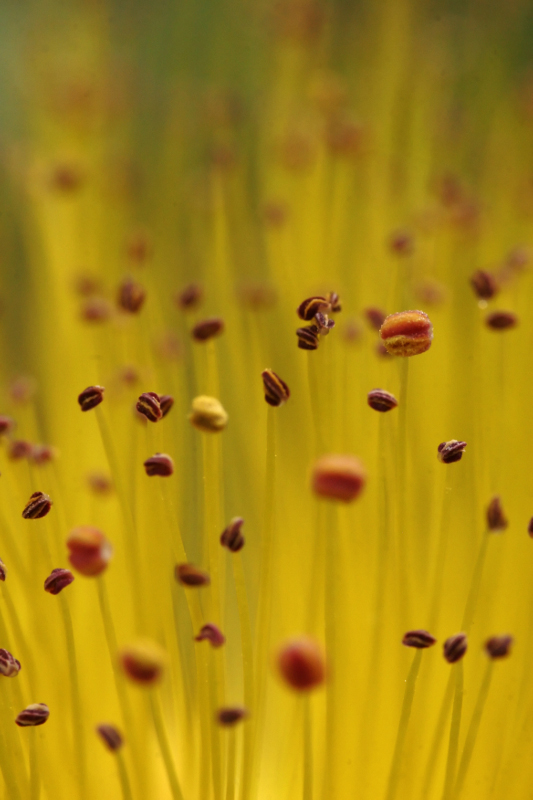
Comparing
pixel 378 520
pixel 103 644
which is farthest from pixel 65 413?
pixel 378 520

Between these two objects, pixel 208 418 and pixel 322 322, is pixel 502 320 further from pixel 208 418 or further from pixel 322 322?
pixel 208 418

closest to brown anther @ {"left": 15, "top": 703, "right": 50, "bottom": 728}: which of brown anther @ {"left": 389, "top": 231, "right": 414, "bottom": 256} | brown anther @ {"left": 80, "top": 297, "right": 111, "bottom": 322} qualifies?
brown anther @ {"left": 80, "top": 297, "right": 111, "bottom": 322}

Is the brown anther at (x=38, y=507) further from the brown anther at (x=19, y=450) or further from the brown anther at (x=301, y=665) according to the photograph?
the brown anther at (x=301, y=665)

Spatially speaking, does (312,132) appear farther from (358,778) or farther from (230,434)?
(358,778)

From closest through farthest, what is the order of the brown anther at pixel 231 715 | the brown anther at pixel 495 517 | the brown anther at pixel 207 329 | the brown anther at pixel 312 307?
1. the brown anther at pixel 231 715
2. the brown anther at pixel 495 517
3. the brown anther at pixel 312 307
4. the brown anther at pixel 207 329

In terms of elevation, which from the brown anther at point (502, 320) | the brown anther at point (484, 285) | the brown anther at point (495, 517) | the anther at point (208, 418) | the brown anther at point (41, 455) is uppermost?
the brown anther at point (484, 285)

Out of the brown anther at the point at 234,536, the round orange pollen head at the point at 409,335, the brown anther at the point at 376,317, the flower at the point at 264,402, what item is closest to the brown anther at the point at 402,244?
the flower at the point at 264,402

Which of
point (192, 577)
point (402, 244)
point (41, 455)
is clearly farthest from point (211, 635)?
point (402, 244)
